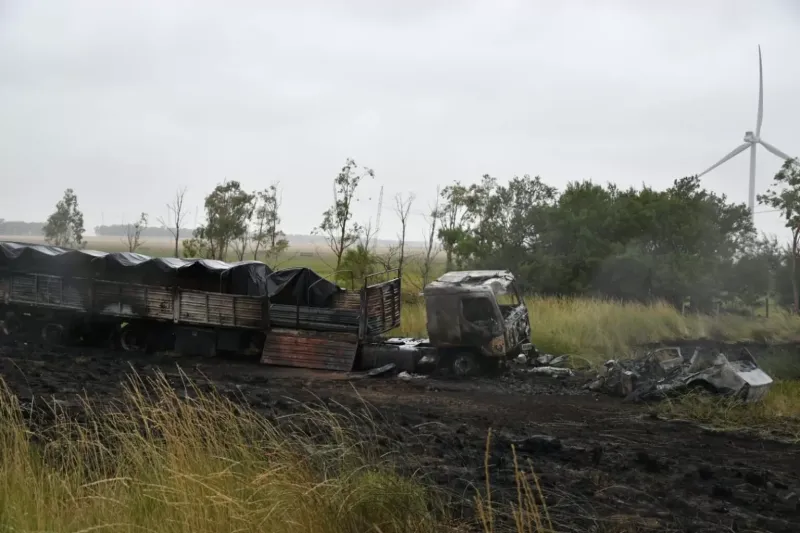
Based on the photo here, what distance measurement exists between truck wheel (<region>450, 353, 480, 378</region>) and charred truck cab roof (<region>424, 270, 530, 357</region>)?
0.34 m

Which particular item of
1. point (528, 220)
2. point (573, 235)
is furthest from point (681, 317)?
point (528, 220)

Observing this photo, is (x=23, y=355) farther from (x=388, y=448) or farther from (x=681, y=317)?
(x=681, y=317)

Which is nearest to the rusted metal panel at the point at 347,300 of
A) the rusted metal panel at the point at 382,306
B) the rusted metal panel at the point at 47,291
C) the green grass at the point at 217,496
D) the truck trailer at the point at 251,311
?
the truck trailer at the point at 251,311

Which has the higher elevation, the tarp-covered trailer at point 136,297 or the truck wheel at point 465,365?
the tarp-covered trailer at point 136,297

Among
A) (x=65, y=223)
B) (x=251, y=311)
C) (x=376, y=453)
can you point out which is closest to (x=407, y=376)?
(x=251, y=311)

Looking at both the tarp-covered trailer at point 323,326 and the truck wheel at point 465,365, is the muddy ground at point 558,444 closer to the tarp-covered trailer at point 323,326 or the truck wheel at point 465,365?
the tarp-covered trailer at point 323,326

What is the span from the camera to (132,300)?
1970 centimetres

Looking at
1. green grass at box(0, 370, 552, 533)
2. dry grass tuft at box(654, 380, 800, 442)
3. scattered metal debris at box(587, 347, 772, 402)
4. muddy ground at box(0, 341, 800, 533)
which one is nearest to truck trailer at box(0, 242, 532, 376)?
muddy ground at box(0, 341, 800, 533)

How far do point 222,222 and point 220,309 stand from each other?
1990 cm

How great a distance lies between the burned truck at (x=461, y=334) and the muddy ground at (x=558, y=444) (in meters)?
0.82

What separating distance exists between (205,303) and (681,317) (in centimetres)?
1446

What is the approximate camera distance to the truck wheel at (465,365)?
17.2 meters

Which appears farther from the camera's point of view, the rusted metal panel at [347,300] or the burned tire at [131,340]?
the burned tire at [131,340]

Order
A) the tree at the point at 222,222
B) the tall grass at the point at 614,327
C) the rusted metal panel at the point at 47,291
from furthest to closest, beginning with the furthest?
the tree at the point at 222,222 < the tall grass at the point at 614,327 < the rusted metal panel at the point at 47,291
